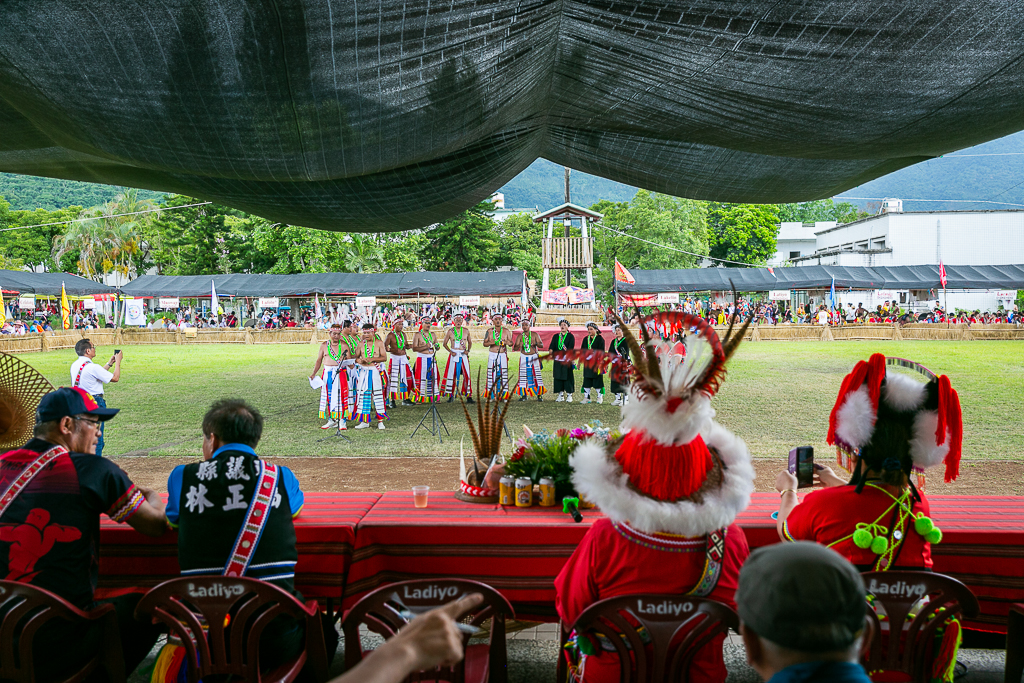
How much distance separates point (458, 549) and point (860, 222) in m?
58.6

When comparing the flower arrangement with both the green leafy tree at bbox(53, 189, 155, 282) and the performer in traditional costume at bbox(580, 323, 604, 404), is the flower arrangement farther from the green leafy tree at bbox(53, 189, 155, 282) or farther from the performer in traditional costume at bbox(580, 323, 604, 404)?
the green leafy tree at bbox(53, 189, 155, 282)

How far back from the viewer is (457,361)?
44.8ft

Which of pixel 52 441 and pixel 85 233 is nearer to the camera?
pixel 52 441

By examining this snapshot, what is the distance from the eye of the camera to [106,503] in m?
2.84

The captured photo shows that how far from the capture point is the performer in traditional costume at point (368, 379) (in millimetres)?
10336

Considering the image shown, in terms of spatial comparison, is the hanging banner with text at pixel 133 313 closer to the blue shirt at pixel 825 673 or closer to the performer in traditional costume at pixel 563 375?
the performer in traditional costume at pixel 563 375

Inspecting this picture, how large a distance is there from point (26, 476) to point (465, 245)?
154 ft

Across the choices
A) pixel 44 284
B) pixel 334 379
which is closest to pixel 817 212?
pixel 44 284

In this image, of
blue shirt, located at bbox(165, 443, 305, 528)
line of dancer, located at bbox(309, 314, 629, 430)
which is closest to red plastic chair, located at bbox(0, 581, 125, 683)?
blue shirt, located at bbox(165, 443, 305, 528)

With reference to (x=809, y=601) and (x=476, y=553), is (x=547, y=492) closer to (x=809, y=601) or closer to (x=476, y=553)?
(x=476, y=553)

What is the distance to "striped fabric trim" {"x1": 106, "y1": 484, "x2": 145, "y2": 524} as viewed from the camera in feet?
9.41

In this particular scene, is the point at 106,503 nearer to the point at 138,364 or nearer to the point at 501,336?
the point at 501,336

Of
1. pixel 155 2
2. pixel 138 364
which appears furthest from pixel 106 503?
pixel 138 364

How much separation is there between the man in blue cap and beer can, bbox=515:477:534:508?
1753 mm
